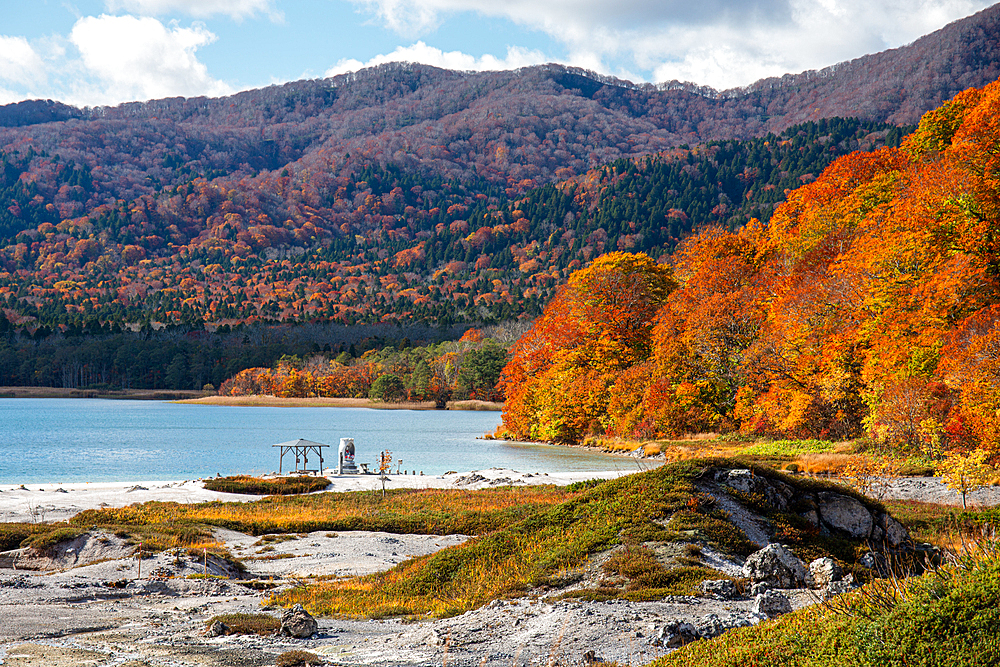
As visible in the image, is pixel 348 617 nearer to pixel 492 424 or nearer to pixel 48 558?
pixel 48 558

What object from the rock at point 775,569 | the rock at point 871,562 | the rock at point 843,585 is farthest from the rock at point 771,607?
the rock at point 871,562

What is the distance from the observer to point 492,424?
333ft

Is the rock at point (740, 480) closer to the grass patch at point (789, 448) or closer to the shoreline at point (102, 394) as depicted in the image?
the grass patch at point (789, 448)

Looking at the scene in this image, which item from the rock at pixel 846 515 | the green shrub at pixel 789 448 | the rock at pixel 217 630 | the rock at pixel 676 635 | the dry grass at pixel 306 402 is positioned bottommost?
the dry grass at pixel 306 402

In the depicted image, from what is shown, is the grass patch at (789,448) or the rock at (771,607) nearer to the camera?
the rock at (771,607)

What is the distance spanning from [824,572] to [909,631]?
7.15 meters

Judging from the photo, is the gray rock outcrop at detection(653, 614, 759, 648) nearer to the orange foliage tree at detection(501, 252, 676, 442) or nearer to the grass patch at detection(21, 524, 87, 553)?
the grass patch at detection(21, 524, 87, 553)

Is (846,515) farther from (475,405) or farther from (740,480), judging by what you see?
(475,405)

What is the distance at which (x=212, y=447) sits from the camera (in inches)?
2483

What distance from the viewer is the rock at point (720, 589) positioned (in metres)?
12.6

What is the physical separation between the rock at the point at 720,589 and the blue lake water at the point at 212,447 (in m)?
32.1

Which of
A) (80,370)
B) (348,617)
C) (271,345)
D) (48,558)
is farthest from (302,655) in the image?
(80,370)

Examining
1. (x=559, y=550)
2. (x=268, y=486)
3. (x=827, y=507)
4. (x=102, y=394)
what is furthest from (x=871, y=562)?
(x=102, y=394)

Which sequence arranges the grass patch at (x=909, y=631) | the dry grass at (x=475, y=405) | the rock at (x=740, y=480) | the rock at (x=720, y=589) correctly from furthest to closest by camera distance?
the dry grass at (x=475, y=405) < the rock at (x=740, y=480) < the rock at (x=720, y=589) < the grass patch at (x=909, y=631)
